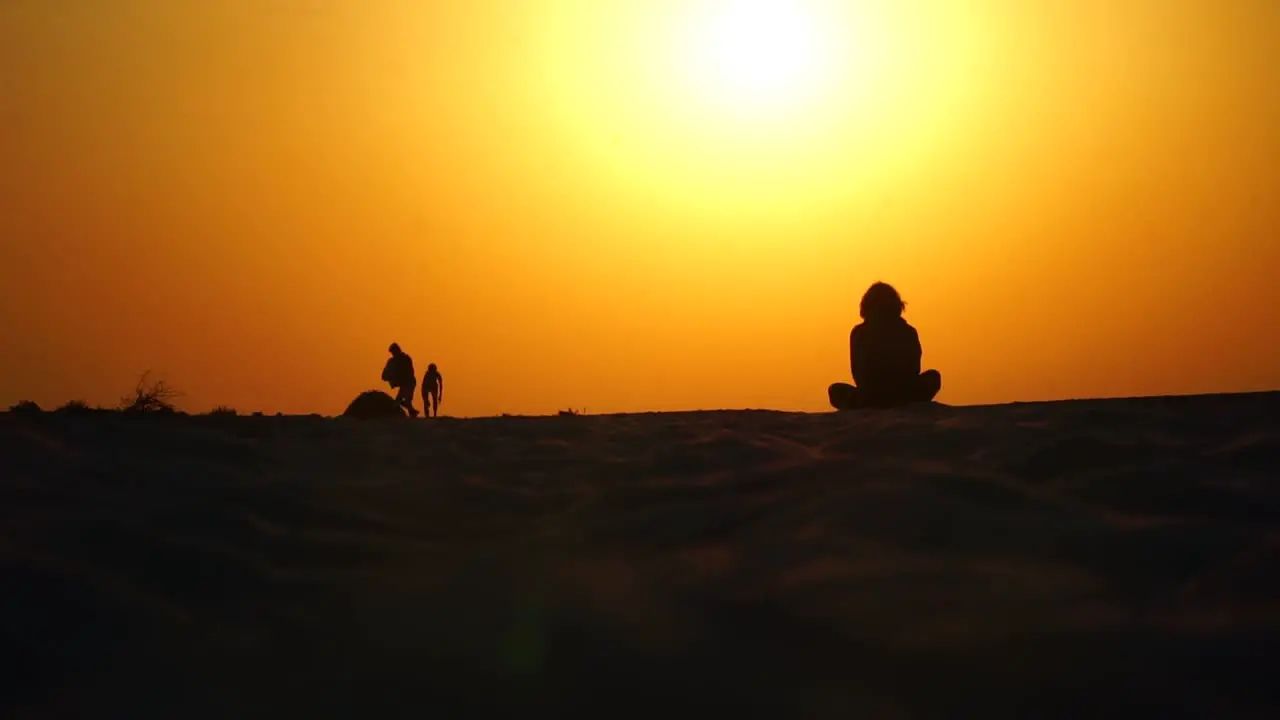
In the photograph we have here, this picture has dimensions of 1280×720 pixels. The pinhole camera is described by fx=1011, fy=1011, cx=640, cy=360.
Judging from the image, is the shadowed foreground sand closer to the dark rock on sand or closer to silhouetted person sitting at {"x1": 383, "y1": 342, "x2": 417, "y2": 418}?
the dark rock on sand

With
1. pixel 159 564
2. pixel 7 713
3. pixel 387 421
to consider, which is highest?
pixel 387 421

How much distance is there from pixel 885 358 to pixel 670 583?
19.1 feet

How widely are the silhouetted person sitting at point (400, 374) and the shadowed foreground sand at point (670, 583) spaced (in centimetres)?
1373

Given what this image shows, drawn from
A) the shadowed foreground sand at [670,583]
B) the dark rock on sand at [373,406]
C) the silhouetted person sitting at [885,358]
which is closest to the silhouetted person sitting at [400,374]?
the dark rock on sand at [373,406]

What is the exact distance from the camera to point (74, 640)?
179 cm

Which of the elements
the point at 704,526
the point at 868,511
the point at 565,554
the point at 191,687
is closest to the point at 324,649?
the point at 191,687

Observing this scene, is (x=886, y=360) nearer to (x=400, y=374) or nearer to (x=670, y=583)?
(x=670, y=583)

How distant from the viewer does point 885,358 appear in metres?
7.57

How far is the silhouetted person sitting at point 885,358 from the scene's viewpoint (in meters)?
7.58

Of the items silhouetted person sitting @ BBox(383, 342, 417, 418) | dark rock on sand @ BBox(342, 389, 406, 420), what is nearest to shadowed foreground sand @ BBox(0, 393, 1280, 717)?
dark rock on sand @ BBox(342, 389, 406, 420)

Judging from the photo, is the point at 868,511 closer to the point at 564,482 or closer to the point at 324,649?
the point at 564,482

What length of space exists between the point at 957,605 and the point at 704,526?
33.7 inches

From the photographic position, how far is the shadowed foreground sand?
152 centimetres

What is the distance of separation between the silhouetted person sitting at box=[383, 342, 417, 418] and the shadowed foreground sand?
1373 cm
